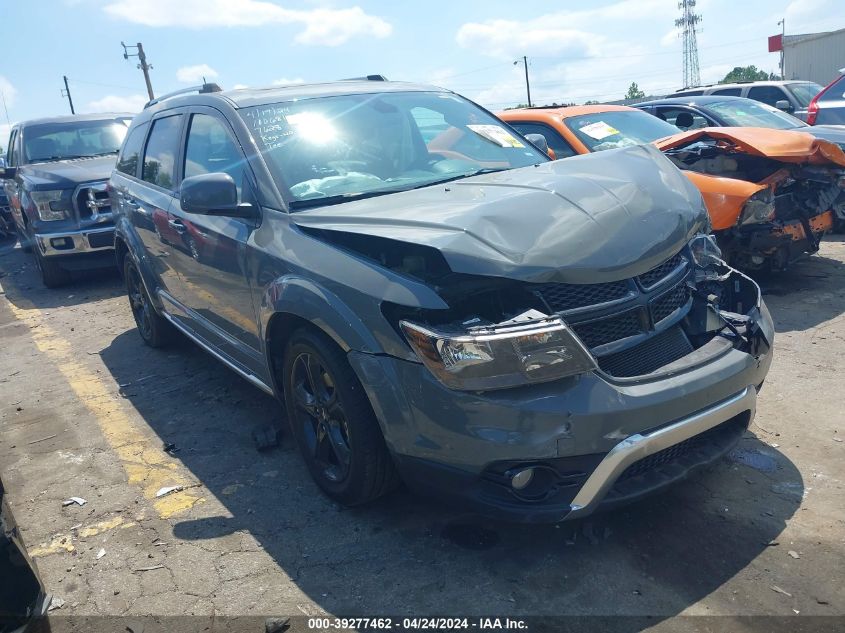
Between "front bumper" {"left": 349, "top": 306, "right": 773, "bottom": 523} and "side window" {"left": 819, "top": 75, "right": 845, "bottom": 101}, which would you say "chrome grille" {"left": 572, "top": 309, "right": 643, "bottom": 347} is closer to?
"front bumper" {"left": 349, "top": 306, "right": 773, "bottom": 523}

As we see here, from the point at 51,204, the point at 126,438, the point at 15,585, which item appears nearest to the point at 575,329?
the point at 15,585

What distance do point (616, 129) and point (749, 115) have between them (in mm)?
2836

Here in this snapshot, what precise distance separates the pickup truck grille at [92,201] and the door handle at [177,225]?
4606 millimetres

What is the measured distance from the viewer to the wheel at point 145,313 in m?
5.73

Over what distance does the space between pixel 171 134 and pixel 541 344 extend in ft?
10.8

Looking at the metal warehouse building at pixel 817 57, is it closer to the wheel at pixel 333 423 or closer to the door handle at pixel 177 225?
the door handle at pixel 177 225

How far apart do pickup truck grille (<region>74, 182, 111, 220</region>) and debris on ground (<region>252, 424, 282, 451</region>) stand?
558cm

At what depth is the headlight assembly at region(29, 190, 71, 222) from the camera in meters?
8.42

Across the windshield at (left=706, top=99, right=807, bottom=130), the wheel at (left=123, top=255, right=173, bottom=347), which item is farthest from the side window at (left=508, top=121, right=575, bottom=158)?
the wheel at (left=123, top=255, right=173, bottom=347)

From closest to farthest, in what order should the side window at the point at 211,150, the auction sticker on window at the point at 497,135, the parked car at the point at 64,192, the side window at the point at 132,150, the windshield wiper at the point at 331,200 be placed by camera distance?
the windshield wiper at the point at 331,200
the side window at the point at 211,150
the auction sticker on window at the point at 497,135
the side window at the point at 132,150
the parked car at the point at 64,192

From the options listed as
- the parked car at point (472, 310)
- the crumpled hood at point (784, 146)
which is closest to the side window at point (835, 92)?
the crumpled hood at point (784, 146)

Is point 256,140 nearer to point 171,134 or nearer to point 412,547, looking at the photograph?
point 171,134

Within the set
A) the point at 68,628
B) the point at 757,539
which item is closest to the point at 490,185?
the point at 757,539

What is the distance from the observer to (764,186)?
5.43 metres
